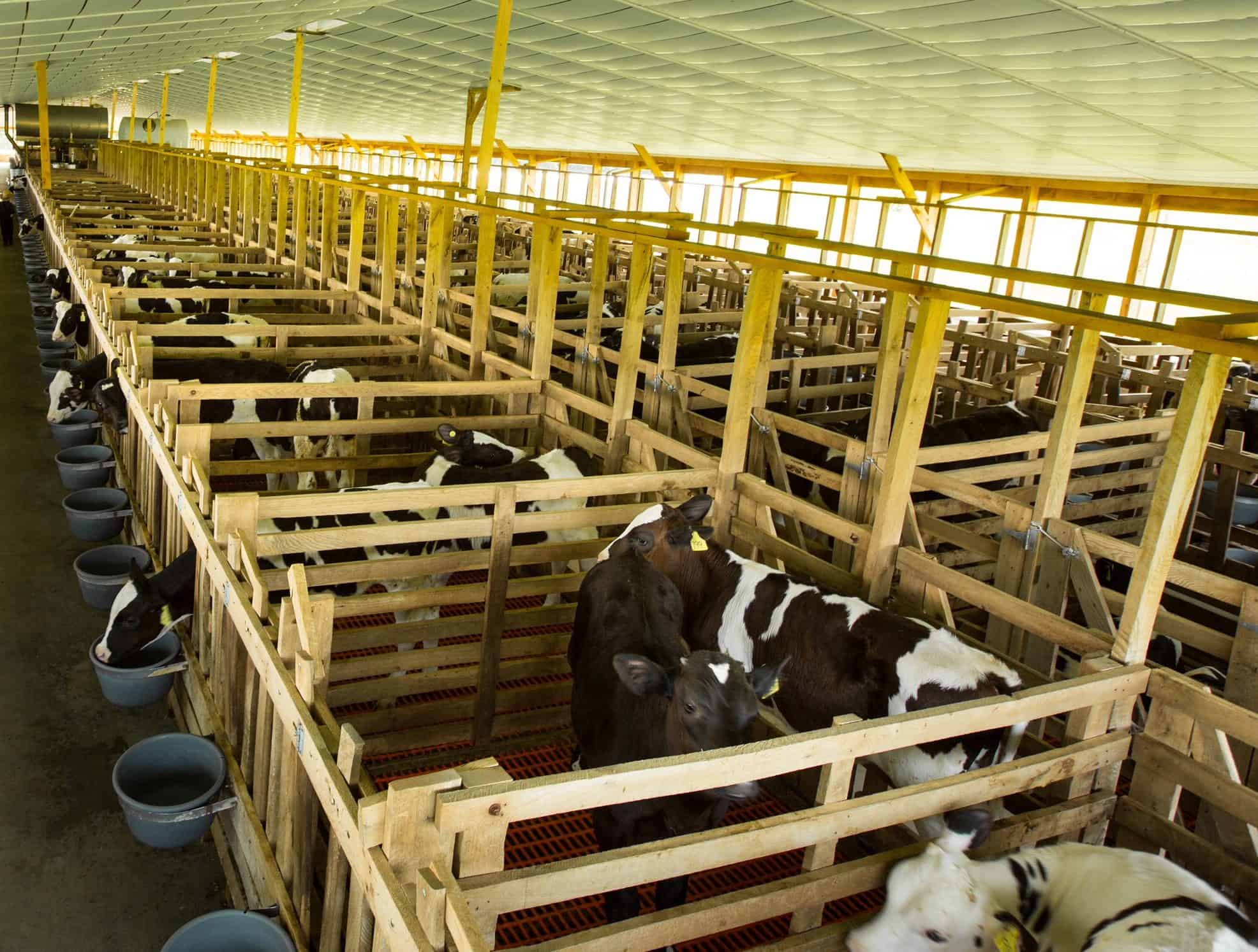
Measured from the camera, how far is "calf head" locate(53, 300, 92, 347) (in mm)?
11266

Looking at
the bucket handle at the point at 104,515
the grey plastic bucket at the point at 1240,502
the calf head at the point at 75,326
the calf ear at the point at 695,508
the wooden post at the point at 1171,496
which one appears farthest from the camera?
the calf head at the point at 75,326

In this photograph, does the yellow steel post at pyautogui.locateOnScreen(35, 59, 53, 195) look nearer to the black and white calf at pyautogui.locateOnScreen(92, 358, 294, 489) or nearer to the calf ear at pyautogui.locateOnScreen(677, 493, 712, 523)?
the black and white calf at pyautogui.locateOnScreen(92, 358, 294, 489)

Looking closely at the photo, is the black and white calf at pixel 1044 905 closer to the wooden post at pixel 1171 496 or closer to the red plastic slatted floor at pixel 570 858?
the red plastic slatted floor at pixel 570 858

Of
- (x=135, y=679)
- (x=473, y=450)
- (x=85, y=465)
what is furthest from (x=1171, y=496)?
(x=85, y=465)

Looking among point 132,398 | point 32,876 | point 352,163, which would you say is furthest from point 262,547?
point 352,163

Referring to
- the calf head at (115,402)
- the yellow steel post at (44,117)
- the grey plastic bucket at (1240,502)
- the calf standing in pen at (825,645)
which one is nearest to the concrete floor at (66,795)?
the calf head at (115,402)

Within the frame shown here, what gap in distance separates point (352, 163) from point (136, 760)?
48950mm

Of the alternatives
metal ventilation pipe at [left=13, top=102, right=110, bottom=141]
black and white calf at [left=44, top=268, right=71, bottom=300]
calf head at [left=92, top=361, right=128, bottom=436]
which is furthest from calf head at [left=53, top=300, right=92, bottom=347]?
metal ventilation pipe at [left=13, top=102, right=110, bottom=141]

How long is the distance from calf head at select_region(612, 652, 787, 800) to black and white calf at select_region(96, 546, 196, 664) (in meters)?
2.88

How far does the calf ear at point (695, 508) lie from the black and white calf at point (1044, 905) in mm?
2166

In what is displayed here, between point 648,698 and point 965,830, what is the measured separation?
1.27 metres

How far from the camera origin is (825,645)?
166 inches

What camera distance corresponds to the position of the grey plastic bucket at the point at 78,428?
8453mm

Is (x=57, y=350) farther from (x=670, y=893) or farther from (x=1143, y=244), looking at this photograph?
(x=1143, y=244)
